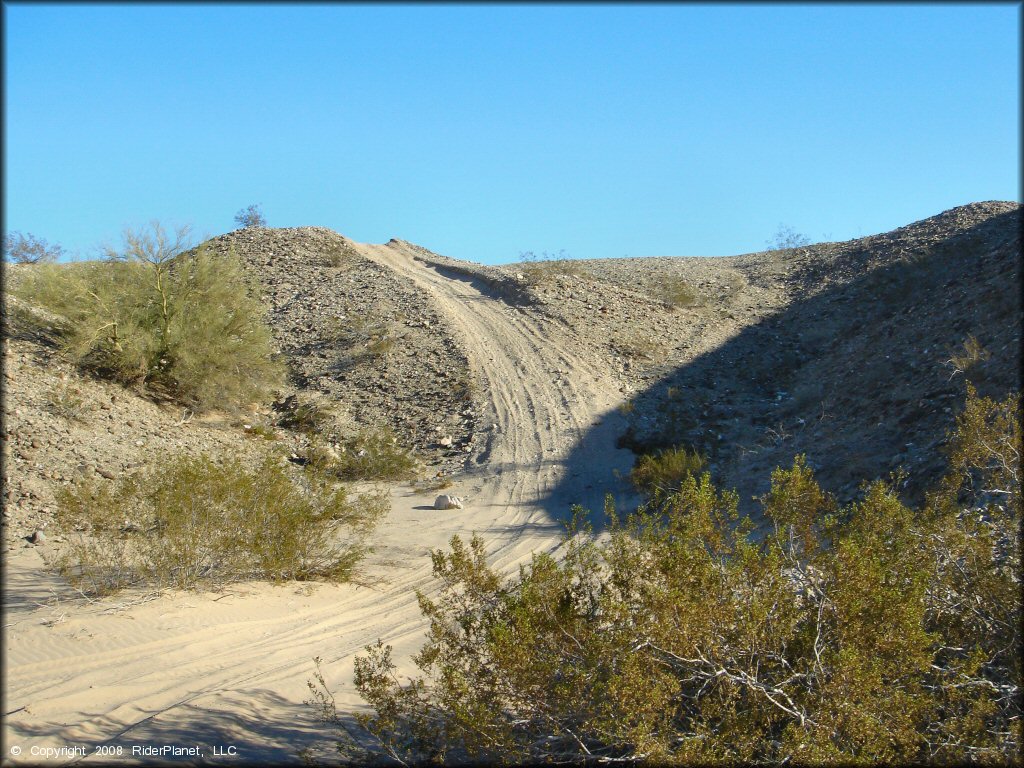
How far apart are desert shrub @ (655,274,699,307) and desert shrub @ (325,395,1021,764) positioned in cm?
2099

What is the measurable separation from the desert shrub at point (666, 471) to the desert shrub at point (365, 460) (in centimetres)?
454

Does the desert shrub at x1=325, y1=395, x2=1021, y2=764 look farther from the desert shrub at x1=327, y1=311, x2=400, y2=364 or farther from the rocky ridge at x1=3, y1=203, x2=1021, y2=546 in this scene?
the desert shrub at x1=327, y1=311, x2=400, y2=364

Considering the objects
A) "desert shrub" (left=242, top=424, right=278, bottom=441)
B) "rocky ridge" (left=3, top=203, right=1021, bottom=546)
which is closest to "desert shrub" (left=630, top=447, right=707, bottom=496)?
"rocky ridge" (left=3, top=203, right=1021, bottom=546)

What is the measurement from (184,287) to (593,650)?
51.0ft

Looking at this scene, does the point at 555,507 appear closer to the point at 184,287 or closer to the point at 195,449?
the point at 195,449

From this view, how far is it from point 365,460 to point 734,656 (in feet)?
40.4

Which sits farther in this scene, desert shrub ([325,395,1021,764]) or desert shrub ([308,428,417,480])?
desert shrub ([308,428,417,480])

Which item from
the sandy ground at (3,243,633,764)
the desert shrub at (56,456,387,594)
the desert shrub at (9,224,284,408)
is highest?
the desert shrub at (9,224,284,408)

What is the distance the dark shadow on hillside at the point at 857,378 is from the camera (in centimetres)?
1309

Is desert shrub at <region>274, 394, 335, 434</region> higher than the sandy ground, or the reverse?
desert shrub at <region>274, 394, 335, 434</region>

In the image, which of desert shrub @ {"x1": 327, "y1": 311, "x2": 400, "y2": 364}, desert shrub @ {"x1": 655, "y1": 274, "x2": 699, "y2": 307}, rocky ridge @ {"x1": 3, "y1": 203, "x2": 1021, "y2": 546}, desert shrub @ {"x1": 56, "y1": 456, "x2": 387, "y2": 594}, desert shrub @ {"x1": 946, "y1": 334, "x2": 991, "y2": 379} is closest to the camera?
desert shrub @ {"x1": 56, "y1": 456, "x2": 387, "y2": 594}

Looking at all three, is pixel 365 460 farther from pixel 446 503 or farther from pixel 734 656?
pixel 734 656

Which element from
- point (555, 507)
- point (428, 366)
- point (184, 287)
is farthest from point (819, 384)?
point (184, 287)

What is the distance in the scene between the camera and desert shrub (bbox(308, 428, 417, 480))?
15703 mm
